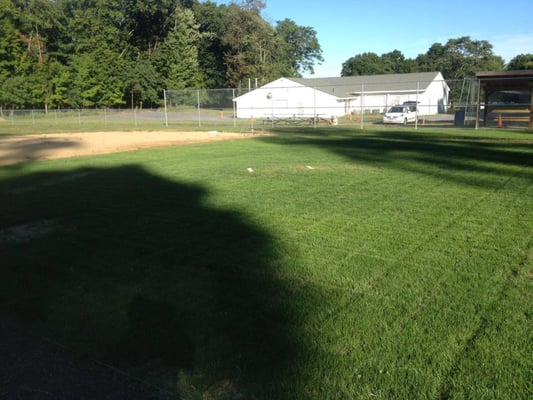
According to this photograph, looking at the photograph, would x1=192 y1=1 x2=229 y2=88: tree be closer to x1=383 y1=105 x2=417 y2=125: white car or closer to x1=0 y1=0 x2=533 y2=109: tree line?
x1=0 y1=0 x2=533 y2=109: tree line

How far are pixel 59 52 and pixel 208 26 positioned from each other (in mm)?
26239

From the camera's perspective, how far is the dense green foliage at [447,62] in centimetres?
8350

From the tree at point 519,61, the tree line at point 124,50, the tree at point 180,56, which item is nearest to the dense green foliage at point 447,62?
the tree at point 519,61

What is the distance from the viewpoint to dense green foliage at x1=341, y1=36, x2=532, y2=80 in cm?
8350

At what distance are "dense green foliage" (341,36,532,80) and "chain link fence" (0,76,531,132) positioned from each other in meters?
31.9

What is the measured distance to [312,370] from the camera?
2.80 metres

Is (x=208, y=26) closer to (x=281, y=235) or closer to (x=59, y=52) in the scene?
(x=59, y=52)

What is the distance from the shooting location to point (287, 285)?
406 cm

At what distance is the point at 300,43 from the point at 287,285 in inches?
3819

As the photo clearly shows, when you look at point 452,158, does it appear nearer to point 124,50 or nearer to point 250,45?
point 250,45

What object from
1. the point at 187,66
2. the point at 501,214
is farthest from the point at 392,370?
the point at 187,66

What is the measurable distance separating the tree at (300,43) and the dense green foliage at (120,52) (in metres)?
23.8

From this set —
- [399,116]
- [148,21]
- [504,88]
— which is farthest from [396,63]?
[504,88]

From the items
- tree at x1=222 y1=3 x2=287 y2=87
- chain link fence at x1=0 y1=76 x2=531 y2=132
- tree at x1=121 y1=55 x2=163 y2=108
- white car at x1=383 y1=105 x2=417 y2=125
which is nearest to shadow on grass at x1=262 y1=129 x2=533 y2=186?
chain link fence at x1=0 y1=76 x2=531 y2=132
